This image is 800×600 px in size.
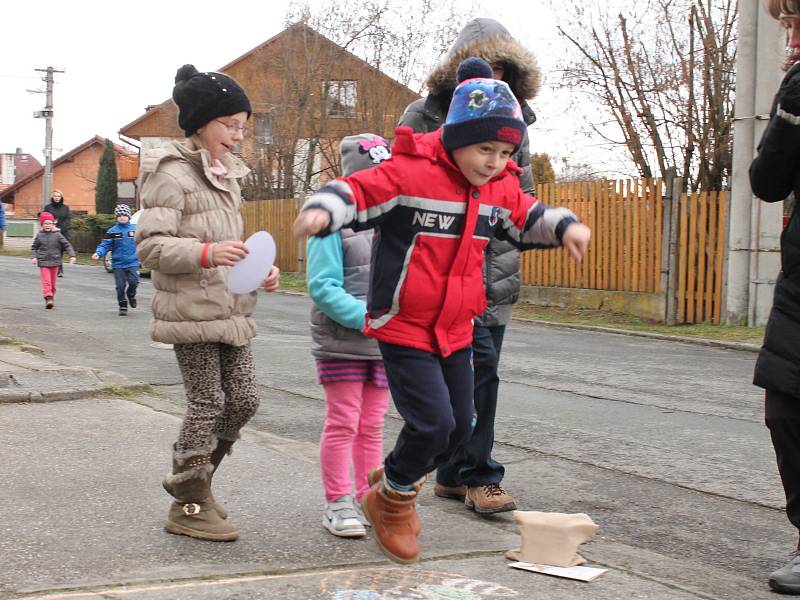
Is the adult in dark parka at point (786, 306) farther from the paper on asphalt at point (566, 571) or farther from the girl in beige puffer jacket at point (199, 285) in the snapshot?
the girl in beige puffer jacket at point (199, 285)

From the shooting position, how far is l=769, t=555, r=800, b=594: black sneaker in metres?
3.63

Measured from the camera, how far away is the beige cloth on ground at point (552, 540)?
3.78m

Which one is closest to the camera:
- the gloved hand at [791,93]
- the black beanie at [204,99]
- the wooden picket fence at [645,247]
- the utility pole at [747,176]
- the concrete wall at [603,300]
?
the gloved hand at [791,93]

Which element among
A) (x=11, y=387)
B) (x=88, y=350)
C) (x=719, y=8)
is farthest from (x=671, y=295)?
(x=11, y=387)

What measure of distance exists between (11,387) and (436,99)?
3.91 metres

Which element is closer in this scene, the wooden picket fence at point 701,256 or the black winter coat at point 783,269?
the black winter coat at point 783,269

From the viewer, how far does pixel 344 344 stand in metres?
4.22

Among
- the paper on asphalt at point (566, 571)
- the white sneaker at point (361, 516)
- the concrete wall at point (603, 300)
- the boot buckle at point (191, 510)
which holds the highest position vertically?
the concrete wall at point (603, 300)

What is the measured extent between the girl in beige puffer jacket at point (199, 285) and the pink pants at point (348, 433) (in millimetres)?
333

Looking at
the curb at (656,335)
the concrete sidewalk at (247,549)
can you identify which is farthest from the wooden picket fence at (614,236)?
the concrete sidewalk at (247,549)

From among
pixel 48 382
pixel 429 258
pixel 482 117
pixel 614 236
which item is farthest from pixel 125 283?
pixel 482 117

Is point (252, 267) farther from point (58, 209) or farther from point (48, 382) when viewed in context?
point (58, 209)

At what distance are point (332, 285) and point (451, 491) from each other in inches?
50.4

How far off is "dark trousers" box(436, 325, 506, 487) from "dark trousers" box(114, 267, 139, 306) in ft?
36.5
